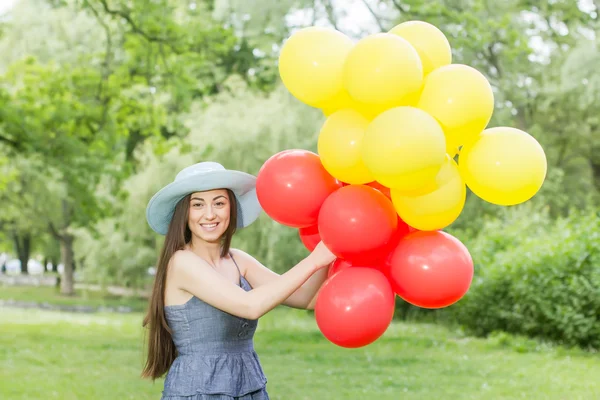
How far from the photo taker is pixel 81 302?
24.0 metres

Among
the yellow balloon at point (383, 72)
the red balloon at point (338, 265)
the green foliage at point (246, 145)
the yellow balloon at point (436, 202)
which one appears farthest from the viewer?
the green foliage at point (246, 145)

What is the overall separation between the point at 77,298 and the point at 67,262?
1.84 meters

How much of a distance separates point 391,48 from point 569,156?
2022 centimetres

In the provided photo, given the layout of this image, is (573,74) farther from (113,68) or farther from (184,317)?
(184,317)

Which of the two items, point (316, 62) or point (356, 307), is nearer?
point (356, 307)

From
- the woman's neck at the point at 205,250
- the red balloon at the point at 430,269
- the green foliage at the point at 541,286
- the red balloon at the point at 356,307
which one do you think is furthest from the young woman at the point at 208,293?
the green foliage at the point at 541,286


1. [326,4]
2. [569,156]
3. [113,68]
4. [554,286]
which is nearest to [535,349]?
[554,286]

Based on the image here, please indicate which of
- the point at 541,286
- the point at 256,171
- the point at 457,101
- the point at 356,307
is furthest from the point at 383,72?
the point at 256,171

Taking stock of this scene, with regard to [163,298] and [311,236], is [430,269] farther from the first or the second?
[163,298]

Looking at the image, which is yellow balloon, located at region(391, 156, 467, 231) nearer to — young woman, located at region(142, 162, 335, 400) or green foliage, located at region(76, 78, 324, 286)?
young woman, located at region(142, 162, 335, 400)

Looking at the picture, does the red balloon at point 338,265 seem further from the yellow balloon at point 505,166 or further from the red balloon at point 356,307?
the yellow balloon at point 505,166

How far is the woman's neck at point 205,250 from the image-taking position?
2.99m

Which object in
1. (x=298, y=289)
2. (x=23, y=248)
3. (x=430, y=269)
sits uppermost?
(x=430, y=269)

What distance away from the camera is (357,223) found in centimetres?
249
